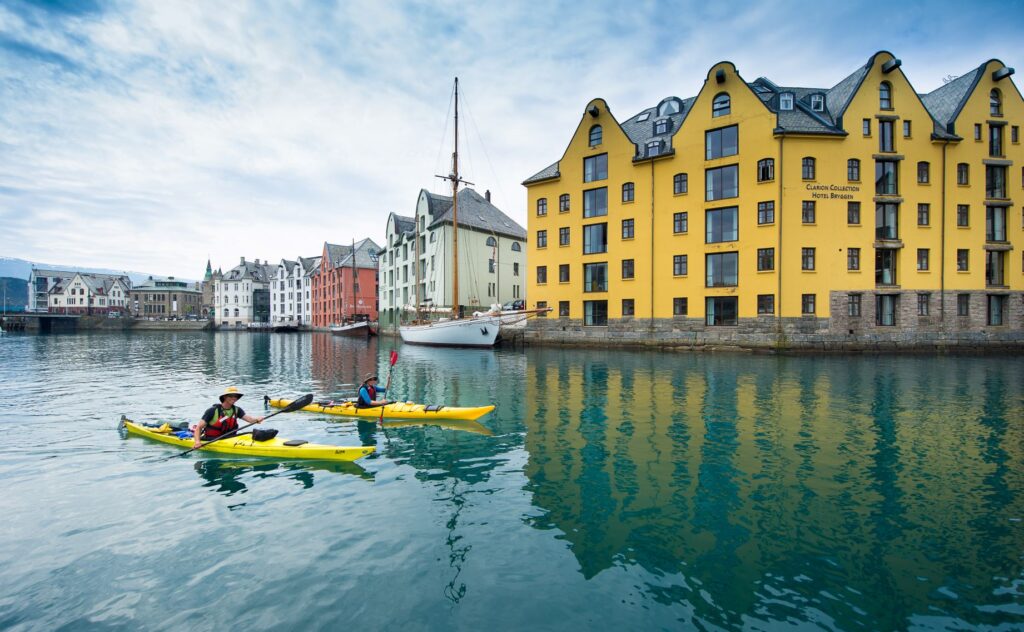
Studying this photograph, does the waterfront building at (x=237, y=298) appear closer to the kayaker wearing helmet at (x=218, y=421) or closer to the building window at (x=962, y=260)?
the kayaker wearing helmet at (x=218, y=421)

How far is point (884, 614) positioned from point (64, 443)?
57.4ft

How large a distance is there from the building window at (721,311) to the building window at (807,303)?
14.2 feet

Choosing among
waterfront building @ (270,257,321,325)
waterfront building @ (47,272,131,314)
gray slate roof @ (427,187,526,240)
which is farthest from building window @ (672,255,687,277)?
waterfront building @ (47,272,131,314)

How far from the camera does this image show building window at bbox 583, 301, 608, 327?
4162cm

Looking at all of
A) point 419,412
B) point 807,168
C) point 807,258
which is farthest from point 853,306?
point 419,412

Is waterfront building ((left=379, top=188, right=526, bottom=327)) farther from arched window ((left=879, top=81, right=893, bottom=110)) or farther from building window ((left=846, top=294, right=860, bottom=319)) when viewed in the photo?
arched window ((left=879, top=81, right=893, bottom=110))

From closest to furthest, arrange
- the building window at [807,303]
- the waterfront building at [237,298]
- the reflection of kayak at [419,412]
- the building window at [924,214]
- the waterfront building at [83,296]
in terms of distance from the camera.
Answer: the reflection of kayak at [419,412], the building window at [807,303], the building window at [924,214], the waterfront building at [83,296], the waterfront building at [237,298]

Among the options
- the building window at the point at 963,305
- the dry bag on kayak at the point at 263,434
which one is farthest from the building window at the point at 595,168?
the dry bag on kayak at the point at 263,434

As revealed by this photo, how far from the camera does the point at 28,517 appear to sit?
26.3 feet

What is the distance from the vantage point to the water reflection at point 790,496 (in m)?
5.70

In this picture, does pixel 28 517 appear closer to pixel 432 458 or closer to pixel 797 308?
pixel 432 458

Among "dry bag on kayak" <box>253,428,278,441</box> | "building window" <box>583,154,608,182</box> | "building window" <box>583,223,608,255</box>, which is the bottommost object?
"dry bag on kayak" <box>253,428,278,441</box>

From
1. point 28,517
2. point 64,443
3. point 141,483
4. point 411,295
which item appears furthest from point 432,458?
point 411,295

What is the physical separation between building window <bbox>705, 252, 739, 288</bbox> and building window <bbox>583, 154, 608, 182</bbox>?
38.6ft
